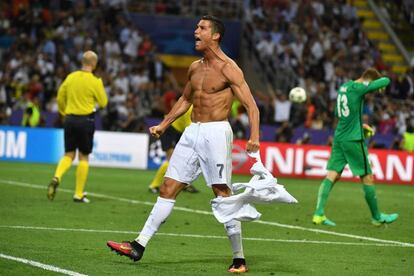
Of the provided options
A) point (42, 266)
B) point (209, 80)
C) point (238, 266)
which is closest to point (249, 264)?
point (238, 266)

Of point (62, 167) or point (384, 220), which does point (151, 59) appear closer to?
point (62, 167)

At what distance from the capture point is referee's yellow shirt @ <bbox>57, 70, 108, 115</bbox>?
731 inches

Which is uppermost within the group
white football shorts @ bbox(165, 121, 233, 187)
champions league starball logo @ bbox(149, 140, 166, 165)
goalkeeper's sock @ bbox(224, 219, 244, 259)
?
white football shorts @ bbox(165, 121, 233, 187)

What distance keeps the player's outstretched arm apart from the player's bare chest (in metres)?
0.08

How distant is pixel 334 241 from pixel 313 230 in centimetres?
137

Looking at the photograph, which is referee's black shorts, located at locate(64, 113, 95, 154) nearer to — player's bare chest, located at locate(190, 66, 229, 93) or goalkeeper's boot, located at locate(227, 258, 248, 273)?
player's bare chest, located at locate(190, 66, 229, 93)

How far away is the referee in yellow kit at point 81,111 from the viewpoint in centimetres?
1858

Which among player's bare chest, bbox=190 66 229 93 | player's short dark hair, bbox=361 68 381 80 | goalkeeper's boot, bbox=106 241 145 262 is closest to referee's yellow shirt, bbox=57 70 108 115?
player's short dark hair, bbox=361 68 381 80

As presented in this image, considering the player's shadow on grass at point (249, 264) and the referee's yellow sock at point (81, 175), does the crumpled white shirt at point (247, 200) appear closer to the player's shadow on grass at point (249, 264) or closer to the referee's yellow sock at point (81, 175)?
the player's shadow on grass at point (249, 264)

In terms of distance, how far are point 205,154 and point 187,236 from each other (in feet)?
10.6

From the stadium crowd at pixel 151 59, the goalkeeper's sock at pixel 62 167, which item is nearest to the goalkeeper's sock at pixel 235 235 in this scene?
the goalkeeper's sock at pixel 62 167

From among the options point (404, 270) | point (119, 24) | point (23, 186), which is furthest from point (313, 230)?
point (119, 24)

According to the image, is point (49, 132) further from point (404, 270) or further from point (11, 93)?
point (404, 270)

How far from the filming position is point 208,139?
36.6 ft
